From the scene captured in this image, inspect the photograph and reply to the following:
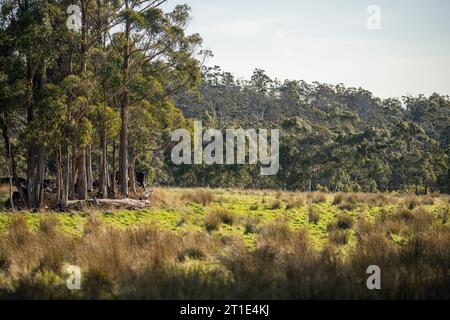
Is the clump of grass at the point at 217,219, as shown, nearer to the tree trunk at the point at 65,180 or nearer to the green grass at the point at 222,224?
the green grass at the point at 222,224

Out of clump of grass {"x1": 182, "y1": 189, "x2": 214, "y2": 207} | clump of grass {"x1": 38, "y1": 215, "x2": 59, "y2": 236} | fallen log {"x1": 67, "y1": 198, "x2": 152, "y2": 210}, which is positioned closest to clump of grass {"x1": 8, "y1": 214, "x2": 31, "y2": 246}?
clump of grass {"x1": 38, "y1": 215, "x2": 59, "y2": 236}

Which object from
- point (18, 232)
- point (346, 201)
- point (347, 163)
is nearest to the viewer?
point (18, 232)

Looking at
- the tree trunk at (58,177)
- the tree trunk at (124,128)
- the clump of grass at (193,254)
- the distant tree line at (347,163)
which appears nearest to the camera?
the clump of grass at (193,254)

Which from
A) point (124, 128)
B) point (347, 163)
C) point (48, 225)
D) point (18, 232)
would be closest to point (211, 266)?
point (18, 232)

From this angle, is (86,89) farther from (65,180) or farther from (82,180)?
(82,180)

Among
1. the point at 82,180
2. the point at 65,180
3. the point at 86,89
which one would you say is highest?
the point at 86,89

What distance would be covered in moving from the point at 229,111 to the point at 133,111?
58.4 m

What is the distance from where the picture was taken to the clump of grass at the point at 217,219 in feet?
44.6

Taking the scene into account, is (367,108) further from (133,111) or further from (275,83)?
(133,111)

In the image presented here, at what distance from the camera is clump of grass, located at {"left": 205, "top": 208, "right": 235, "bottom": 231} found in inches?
535

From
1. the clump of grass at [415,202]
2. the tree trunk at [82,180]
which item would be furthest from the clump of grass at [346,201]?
the tree trunk at [82,180]

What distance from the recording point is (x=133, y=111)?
75.8 ft

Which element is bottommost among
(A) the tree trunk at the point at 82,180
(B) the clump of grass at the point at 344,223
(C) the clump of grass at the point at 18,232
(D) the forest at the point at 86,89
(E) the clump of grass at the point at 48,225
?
(B) the clump of grass at the point at 344,223

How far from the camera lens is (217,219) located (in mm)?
14055
